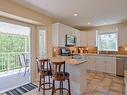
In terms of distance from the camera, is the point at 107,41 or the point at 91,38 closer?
the point at 107,41

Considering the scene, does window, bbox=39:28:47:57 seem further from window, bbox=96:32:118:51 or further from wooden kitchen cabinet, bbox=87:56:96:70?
window, bbox=96:32:118:51

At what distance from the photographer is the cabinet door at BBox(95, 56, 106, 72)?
5.81 m

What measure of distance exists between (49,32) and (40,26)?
458mm

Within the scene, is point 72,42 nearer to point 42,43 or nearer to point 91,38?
point 91,38

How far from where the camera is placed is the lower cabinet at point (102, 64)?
218 inches

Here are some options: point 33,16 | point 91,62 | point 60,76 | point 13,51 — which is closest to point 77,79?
point 60,76

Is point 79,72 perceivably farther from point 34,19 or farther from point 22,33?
point 22,33

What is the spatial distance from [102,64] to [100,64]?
106mm

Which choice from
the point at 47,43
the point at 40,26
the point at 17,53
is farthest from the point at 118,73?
the point at 17,53

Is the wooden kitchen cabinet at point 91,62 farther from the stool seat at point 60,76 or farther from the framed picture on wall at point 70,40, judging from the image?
the stool seat at point 60,76

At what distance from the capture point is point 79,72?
328cm

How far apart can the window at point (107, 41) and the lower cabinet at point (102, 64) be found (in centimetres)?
90

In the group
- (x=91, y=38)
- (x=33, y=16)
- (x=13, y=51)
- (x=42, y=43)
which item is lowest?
(x=13, y=51)

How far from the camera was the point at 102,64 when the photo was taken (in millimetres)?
5867
